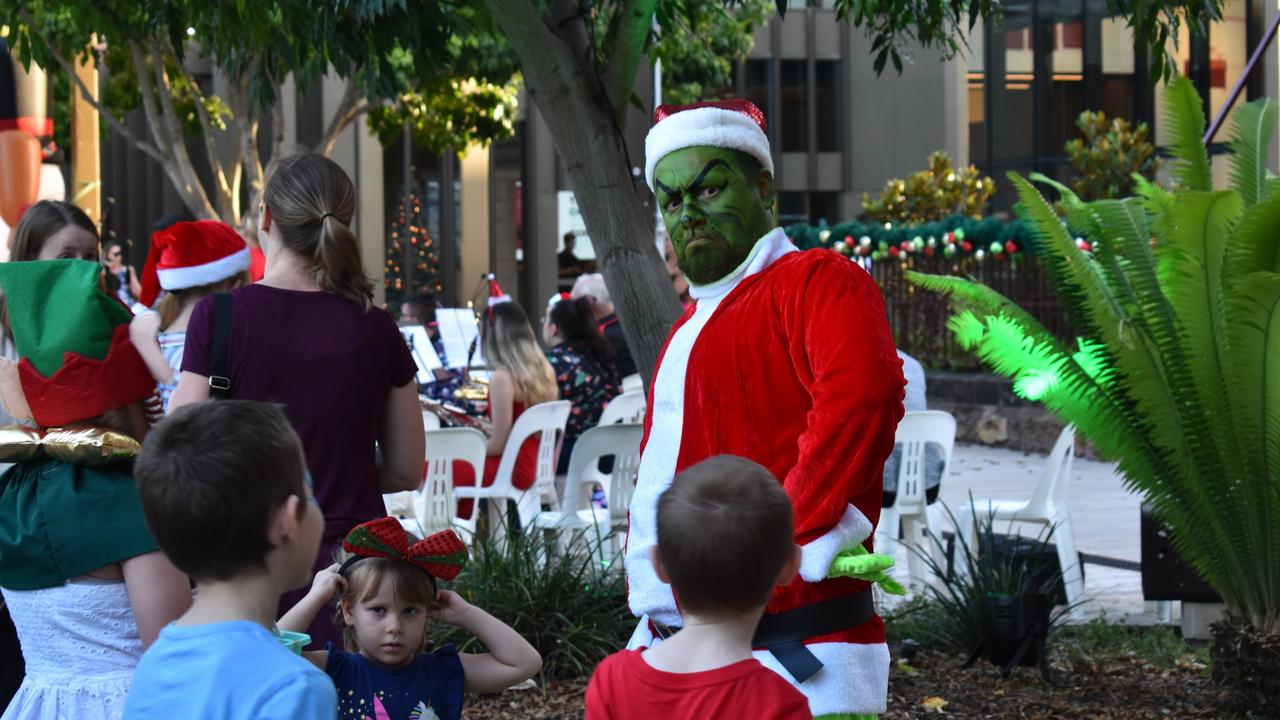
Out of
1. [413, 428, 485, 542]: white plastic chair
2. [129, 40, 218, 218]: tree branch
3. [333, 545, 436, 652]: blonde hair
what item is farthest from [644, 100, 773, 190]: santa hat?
[129, 40, 218, 218]: tree branch

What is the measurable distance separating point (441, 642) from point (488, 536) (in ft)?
3.19

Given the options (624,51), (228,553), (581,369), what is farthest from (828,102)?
(228,553)

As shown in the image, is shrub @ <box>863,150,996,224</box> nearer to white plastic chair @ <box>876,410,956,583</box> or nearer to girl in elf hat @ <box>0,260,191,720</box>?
white plastic chair @ <box>876,410,956,583</box>

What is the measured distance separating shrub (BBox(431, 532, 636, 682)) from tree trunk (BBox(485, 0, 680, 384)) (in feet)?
3.71

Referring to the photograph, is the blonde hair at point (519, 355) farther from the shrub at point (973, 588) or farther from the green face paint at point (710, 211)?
the green face paint at point (710, 211)

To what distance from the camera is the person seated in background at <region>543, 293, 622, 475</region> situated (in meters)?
9.12

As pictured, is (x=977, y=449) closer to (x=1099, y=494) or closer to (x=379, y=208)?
(x=1099, y=494)

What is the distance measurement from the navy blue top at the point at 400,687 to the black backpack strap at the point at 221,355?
0.61m

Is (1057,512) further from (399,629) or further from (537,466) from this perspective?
(399,629)

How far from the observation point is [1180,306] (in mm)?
6117

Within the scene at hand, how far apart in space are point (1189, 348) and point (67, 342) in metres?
4.16

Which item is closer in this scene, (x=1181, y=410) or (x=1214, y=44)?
(x=1181, y=410)

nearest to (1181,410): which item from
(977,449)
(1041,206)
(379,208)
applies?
(1041,206)

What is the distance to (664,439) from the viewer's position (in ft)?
10.3
